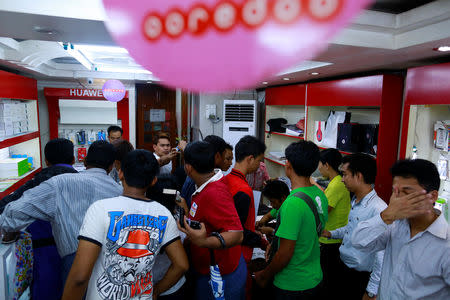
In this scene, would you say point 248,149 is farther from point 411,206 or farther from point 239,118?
point 239,118

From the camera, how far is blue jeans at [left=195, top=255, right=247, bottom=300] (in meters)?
1.41

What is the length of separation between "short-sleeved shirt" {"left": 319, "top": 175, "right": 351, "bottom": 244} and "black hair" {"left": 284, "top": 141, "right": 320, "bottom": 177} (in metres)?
0.75

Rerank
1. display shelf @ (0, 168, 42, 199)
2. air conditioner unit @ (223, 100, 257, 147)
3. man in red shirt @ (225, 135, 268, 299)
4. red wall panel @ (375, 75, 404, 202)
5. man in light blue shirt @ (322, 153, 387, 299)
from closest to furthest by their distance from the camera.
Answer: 1. man in red shirt @ (225, 135, 268, 299)
2. man in light blue shirt @ (322, 153, 387, 299)
3. red wall panel @ (375, 75, 404, 202)
4. display shelf @ (0, 168, 42, 199)
5. air conditioner unit @ (223, 100, 257, 147)

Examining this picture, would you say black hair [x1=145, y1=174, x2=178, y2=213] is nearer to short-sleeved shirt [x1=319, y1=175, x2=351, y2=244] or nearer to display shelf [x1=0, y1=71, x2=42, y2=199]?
short-sleeved shirt [x1=319, y1=175, x2=351, y2=244]

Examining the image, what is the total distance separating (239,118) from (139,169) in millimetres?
3941

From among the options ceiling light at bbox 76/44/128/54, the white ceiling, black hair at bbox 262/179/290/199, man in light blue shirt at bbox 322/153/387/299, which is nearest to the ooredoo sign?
the white ceiling

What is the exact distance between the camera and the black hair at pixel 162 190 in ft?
4.77

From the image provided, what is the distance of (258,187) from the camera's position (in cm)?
330

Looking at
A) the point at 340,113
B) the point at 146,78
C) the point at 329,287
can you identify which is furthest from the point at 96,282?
the point at 146,78

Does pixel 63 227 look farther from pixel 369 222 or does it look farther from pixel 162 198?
pixel 369 222

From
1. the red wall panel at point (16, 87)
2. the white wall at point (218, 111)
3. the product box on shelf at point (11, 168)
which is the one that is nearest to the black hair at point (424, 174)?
the red wall panel at point (16, 87)

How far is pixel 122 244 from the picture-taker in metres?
1.08

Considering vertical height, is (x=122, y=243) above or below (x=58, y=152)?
below

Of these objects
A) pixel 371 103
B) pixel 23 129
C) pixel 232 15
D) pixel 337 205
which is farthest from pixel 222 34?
pixel 23 129
